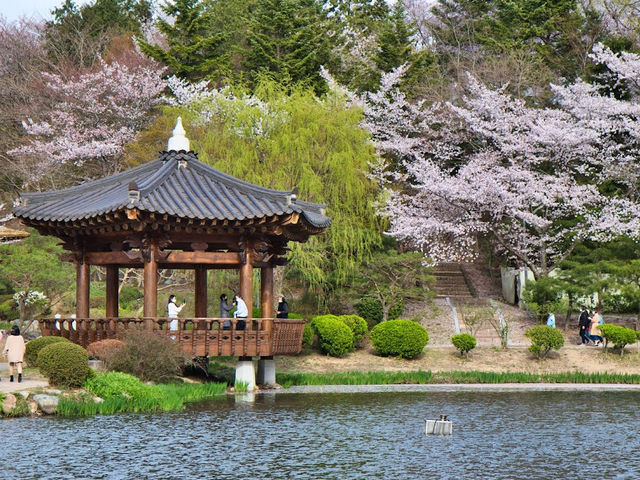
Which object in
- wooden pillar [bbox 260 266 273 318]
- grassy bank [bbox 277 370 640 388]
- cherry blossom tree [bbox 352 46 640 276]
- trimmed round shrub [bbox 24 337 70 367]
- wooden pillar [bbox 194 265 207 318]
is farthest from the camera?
cherry blossom tree [bbox 352 46 640 276]

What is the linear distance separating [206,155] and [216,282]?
4766 millimetres

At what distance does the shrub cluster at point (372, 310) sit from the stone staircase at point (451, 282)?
7454 millimetres

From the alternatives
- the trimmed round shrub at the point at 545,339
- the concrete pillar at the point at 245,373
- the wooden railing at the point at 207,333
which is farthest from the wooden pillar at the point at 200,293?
the trimmed round shrub at the point at 545,339

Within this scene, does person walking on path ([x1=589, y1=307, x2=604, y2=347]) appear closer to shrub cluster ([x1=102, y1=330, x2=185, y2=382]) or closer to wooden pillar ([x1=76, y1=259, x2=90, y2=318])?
shrub cluster ([x1=102, y1=330, x2=185, y2=382])

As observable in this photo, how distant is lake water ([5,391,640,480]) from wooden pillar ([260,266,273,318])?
4.19m

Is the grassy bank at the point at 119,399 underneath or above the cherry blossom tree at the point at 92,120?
underneath

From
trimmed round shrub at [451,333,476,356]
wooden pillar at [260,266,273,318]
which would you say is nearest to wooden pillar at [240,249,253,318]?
A: wooden pillar at [260,266,273,318]

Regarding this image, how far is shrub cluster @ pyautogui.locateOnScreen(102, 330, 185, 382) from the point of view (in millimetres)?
20359

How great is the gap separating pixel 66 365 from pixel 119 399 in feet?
4.43

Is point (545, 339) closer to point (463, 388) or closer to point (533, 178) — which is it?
point (463, 388)

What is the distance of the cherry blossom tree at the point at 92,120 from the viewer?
42.0m

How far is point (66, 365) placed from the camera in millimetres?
18312

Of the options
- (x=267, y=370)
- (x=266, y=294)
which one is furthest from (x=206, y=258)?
(x=267, y=370)

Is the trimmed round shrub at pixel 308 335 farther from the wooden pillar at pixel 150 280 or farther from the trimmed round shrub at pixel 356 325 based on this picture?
the wooden pillar at pixel 150 280
